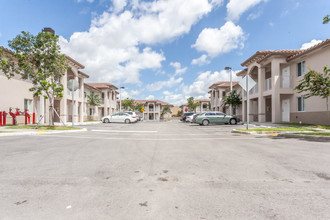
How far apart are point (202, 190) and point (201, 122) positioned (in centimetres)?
1737

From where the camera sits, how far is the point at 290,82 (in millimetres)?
17984

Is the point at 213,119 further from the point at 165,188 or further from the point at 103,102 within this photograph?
the point at 103,102

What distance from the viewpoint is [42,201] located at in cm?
265

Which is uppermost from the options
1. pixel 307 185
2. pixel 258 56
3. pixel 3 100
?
pixel 258 56

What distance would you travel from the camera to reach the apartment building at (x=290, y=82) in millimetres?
14703

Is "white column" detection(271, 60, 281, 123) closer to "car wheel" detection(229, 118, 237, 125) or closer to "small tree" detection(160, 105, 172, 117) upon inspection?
"car wheel" detection(229, 118, 237, 125)

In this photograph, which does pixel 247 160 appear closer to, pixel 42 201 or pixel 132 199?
pixel 132 199

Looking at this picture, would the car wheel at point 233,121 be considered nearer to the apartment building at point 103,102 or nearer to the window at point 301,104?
the window at point 301,104

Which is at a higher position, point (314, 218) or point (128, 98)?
point (128, 98)

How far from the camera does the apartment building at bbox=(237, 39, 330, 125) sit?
48.2 feet

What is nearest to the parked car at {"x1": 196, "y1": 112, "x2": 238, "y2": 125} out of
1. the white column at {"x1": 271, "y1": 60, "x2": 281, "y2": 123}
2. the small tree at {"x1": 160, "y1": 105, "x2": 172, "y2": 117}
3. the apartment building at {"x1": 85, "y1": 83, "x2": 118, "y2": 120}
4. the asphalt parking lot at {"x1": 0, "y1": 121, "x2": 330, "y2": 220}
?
the white column at {"x1": 271, "y1": 60, "x2": 281, "y2": 123}

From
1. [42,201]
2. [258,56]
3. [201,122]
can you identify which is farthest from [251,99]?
[42,201]

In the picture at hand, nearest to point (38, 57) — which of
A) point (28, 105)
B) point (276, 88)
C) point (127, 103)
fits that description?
point (28, 105)

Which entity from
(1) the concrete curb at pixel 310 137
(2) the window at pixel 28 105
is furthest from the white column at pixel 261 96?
(2) the window at pixel 28 105
